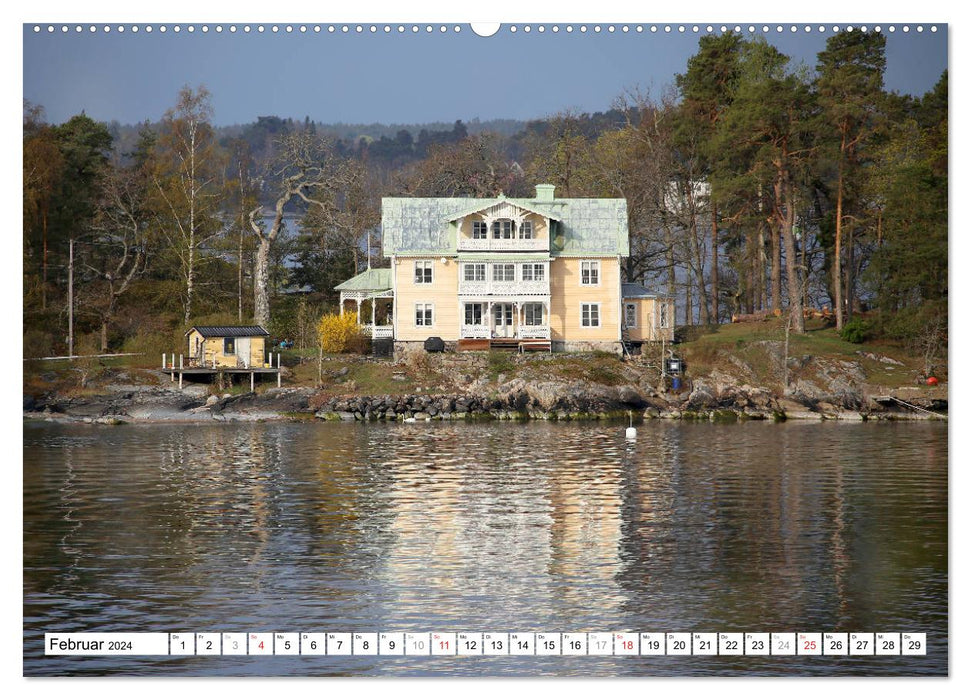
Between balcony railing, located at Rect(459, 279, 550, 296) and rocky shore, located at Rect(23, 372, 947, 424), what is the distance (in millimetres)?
7631

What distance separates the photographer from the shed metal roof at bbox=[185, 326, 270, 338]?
54062 millimetres

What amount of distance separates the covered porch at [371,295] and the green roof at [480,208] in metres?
2.83

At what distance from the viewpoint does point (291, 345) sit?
203ft

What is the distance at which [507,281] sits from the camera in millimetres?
59875

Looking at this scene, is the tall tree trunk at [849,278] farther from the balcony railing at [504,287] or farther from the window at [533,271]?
the window at [533,271]

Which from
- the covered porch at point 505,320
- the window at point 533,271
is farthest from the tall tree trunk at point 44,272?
the window at point 533,271

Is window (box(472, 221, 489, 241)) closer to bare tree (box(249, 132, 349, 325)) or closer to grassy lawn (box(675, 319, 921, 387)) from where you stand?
bare tree (box(249, 132, 349, 325))

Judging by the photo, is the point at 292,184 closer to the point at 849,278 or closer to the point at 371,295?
the point at 371,295

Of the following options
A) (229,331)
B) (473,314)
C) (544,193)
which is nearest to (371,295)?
(473,314)

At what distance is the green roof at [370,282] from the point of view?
2462 inches

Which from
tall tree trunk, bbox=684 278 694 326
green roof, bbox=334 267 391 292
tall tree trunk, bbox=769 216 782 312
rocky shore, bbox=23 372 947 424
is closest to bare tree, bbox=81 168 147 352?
rocky shore, bbox=23 372 947 424

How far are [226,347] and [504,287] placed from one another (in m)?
13.4

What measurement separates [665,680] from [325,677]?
10.2 feet

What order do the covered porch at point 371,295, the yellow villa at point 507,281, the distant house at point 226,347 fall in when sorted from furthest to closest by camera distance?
the covered porch at point 371,295, the yellow villa at point 507,281, the distant house at point 226,347
